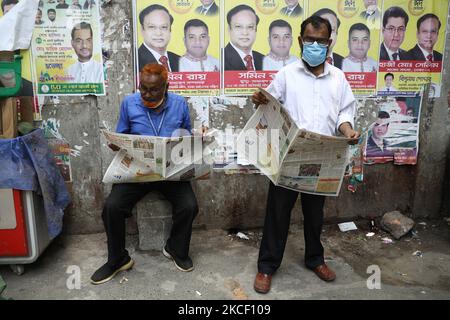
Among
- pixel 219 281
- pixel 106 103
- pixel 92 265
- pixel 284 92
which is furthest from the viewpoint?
pixel 106 103

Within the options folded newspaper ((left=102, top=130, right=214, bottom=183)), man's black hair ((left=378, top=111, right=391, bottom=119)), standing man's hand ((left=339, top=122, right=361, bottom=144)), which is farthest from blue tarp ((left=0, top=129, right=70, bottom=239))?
man's black hair ((left=378, top=111, right=391, bottom=119))

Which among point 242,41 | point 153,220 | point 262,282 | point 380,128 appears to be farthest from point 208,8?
point 262,282

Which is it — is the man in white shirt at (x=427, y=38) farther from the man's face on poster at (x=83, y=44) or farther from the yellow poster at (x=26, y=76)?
the yellow poster at (x=26, y=76)

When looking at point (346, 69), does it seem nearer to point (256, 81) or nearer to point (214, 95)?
point (256, 81)

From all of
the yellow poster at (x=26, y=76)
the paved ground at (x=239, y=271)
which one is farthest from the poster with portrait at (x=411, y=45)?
the yellow poster at (x=26, y=76)

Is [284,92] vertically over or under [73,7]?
under

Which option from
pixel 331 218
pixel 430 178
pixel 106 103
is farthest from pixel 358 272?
pixel 106 103

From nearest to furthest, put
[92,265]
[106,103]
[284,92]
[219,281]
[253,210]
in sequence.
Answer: [284,92] < [219,281] < [92,265] < [106,103] < [253,210]

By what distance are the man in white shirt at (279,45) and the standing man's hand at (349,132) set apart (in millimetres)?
1098

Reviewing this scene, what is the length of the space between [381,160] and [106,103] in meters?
2.62

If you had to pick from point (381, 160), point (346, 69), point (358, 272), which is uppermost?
point (346, 69)

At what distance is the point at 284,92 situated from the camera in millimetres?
2945

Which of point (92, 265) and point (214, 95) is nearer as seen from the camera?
point (92, 265)

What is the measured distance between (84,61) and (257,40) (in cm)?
147
